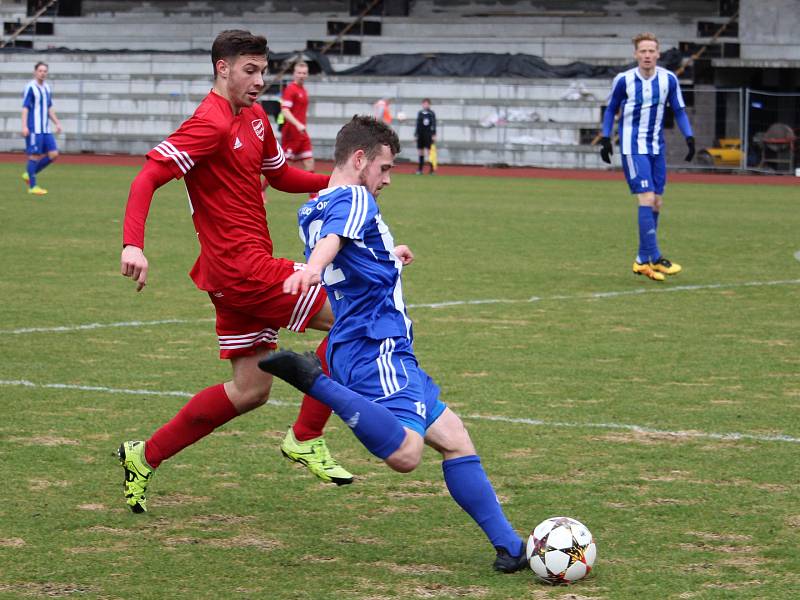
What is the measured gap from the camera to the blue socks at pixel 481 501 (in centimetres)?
439

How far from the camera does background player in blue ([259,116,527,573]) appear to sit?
14.0ft

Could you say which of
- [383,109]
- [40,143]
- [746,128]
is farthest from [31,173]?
[746,128]

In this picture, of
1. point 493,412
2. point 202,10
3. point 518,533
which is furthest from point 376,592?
point 202,10

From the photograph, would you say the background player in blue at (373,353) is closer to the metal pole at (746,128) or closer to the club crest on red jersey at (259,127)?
the club crest on red jersey at (259,127)

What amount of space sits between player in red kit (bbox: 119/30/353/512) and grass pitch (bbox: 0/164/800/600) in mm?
251

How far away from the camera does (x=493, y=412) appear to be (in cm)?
693

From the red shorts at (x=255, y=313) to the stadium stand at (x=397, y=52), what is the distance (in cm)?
3027

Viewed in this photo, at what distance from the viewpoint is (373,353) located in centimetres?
445

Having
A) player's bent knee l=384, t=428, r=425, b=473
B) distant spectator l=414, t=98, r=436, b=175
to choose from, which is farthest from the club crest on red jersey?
distant spectator l=414, t=98, r=436, b=175

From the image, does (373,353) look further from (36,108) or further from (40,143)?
(36,108)

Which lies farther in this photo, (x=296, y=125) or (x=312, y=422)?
(x=296, y=125)

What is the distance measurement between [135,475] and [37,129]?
1967 cm

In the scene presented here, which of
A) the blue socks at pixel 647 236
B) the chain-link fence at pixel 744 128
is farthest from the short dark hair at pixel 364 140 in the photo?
the chain-link fence at pixel 744 128

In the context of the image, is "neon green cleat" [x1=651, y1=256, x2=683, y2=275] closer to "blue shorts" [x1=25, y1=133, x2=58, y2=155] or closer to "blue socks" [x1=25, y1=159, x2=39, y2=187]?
"blue socks" [x1=25, y1=159, x2=39, y2=187]
